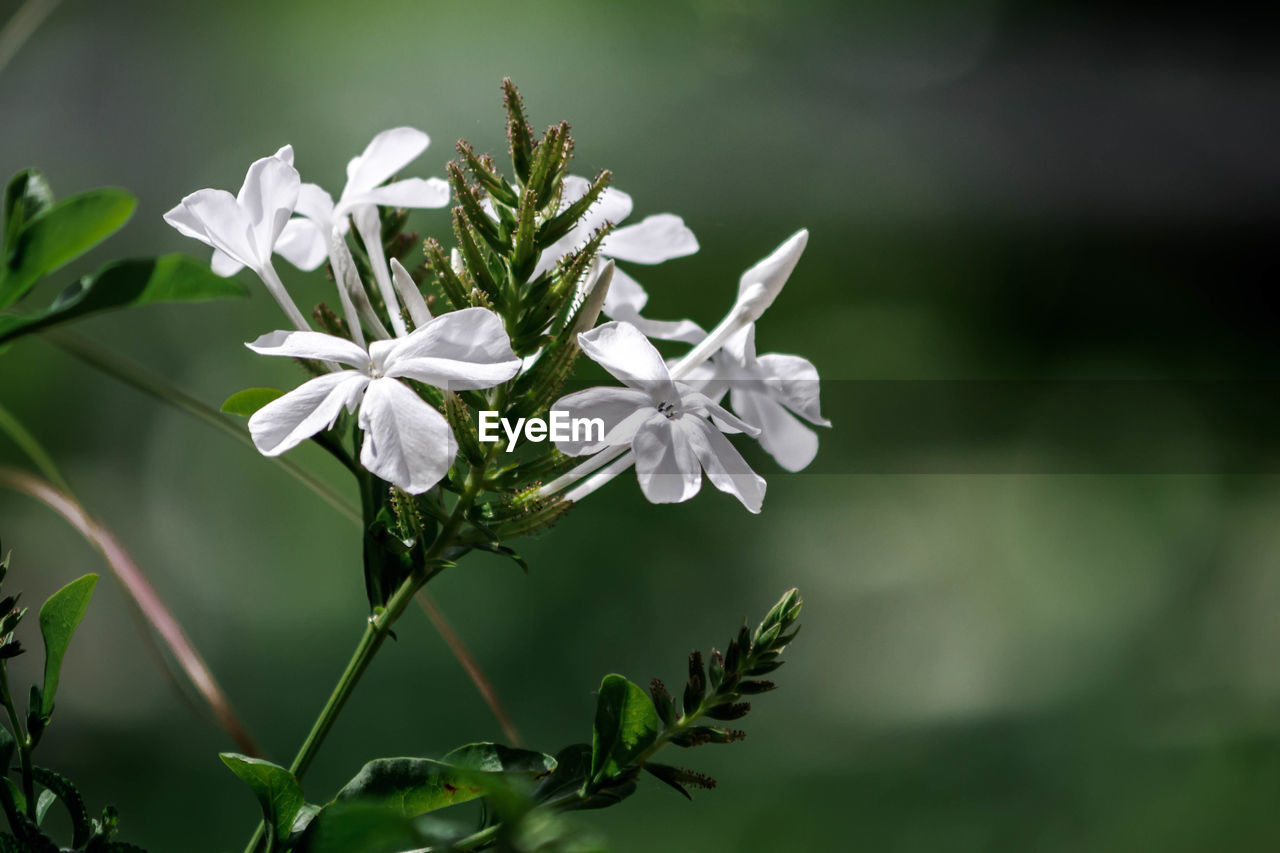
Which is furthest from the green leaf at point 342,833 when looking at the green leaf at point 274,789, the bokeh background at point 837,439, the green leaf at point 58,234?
the bokeh background at point 837,439

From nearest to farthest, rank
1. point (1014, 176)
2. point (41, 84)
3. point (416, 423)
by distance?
point (416, 423)
point (41, 84)
point (1014, 176)

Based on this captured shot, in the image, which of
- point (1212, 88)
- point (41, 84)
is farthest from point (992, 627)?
point (41, 84)

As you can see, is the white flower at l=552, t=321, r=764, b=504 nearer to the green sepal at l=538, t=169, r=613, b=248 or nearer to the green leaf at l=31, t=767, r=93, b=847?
the green sepal at l=538, t=169, r=613, b=248

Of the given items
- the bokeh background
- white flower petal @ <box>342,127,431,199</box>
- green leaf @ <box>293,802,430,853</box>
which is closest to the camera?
green leaf @ <box>293,802,430,853</box>

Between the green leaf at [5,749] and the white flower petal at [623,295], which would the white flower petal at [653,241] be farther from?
the green leaf at [5,749]

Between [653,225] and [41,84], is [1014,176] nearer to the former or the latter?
[653,225]

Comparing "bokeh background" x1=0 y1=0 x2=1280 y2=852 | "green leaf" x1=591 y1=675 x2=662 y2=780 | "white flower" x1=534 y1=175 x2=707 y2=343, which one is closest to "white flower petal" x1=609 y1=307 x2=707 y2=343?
"white flower" x1=534 y1=175 x2=707 y2=343
